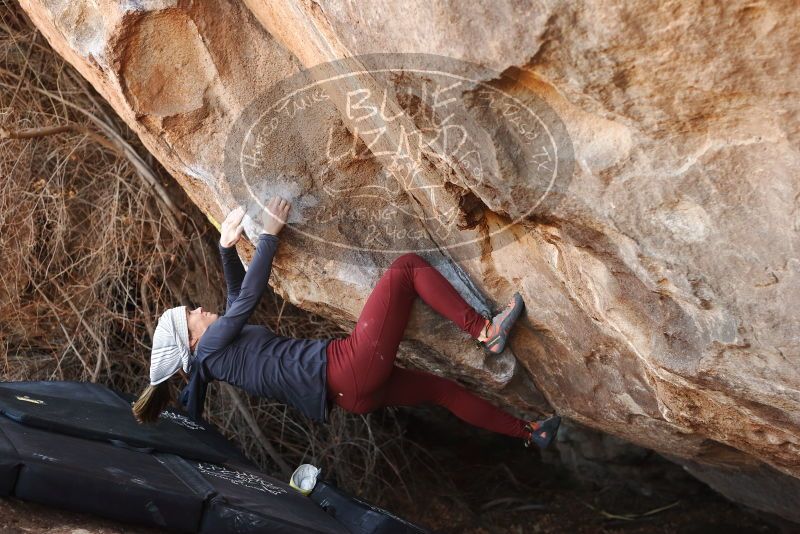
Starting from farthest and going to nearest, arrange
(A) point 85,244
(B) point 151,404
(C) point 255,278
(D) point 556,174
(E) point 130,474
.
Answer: (A) point 85,244
(B) point 151,404
(C) point 255,278
(E) point 130,474
(D) point 556,174

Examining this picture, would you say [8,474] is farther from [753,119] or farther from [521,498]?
[521,498]

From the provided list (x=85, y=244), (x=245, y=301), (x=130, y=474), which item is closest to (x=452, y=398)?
(x=245, y=301)

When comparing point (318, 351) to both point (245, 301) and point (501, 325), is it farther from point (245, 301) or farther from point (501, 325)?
point (501, 325)

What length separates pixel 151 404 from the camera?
2.71 meters

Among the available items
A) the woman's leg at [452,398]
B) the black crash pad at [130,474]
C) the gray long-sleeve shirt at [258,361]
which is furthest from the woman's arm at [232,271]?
the woman's leg at [452,398]

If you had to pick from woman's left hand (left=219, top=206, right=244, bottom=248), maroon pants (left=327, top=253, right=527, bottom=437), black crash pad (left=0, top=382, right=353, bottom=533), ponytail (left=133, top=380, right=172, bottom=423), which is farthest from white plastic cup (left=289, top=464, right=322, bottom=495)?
woman's left hand (left=219, top=206, right=244, bottom=248)

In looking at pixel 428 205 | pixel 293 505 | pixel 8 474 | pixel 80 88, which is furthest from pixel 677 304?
pixel 80 88

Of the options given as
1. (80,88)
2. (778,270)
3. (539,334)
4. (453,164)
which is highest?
(80,88)

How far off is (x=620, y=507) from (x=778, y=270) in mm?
2835

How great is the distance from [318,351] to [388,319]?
30 centimetres

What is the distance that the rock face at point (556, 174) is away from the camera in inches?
62.0

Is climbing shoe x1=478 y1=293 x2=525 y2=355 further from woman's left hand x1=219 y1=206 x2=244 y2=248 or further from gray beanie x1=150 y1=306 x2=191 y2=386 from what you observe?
gray beanie x1=150 y1=306 x2=191 y2=386

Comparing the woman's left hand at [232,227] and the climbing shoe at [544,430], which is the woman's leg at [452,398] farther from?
the woman's left hand at [232,227]

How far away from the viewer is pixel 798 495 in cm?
320
